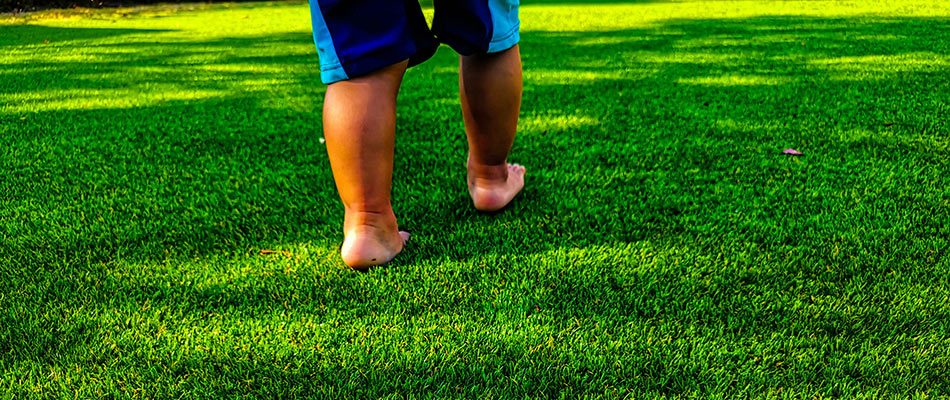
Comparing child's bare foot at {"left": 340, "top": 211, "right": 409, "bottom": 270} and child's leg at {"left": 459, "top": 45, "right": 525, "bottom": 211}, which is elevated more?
child's leg at {"left": 459, "top": 45, "right": 525, "bottom": 211}

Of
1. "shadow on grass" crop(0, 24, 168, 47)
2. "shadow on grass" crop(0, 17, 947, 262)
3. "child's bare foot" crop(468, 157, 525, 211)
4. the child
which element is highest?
the child

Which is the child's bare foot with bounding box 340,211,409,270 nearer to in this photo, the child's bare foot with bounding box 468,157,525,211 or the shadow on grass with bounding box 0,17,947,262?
the shadow on grass with bounding box 0,17,947,262

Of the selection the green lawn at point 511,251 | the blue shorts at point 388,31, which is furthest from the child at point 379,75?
Answer: the green lawn at point 511,251

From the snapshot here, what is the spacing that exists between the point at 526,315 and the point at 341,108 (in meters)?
0.68

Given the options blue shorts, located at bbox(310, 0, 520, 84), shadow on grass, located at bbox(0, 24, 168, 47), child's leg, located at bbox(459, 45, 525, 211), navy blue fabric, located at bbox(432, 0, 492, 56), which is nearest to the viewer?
blue shorts, located at bbox(310, 0, 520, 84)

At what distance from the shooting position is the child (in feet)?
4.94

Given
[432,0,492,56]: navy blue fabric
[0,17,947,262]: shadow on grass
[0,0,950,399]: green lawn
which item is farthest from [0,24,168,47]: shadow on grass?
[432,0,492,56]: navy blue fabric

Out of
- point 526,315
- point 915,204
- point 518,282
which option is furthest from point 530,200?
point 915,204

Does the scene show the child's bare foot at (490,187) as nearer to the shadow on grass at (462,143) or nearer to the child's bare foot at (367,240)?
the shadow on grass at (462,143)

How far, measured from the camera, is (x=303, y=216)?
2.01 m

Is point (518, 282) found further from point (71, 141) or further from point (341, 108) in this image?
point (71, 141)

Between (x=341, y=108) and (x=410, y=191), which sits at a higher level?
(x=341, y=108)

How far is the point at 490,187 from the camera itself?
6.46 ft

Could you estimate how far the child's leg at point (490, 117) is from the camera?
1786mm
